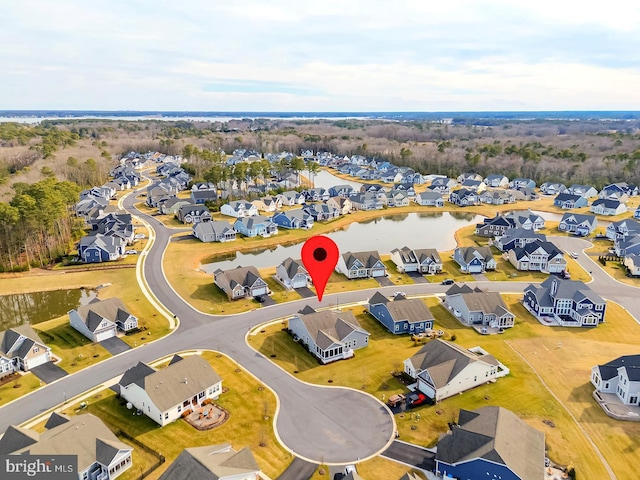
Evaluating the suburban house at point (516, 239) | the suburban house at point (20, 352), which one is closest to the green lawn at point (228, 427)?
the suburban house at point (20, 352)

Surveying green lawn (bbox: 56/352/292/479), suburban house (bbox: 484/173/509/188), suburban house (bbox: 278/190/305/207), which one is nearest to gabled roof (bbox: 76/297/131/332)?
green lawn (bbox: 56/352/292/479)

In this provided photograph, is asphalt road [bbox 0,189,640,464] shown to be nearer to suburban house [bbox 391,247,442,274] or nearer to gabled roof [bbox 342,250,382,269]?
gabled roof [bbox 342,250,382,269]

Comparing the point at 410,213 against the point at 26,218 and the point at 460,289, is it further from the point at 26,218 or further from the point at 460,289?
the point at 26,218

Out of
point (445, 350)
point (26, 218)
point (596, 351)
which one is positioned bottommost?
point (596, 351)

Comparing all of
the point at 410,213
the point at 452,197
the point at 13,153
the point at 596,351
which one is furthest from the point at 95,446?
the point at 13,153

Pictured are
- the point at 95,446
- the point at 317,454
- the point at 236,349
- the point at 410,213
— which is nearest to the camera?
the point at 95,446

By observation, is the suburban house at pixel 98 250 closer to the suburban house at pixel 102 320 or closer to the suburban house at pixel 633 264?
the suburban house at pixel 102 320

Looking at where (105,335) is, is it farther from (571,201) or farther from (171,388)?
(571,201)

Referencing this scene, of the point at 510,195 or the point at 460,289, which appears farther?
the point at 510,195
